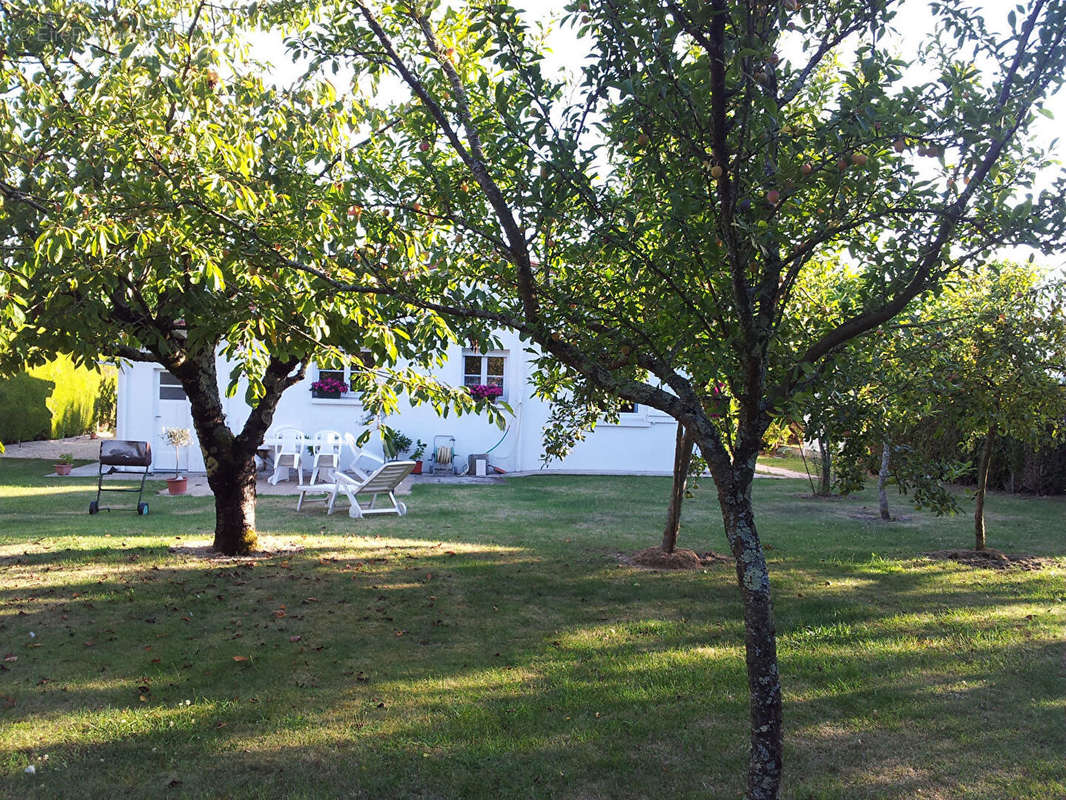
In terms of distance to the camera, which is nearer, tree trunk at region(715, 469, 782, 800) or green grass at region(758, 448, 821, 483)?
tree trunk at region(715, 469, 782, 800)

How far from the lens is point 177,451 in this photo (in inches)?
649

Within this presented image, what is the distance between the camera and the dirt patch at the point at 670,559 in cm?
792

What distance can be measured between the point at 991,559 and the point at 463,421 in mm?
11304

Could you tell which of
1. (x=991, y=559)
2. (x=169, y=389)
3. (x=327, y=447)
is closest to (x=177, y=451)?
(x=169, y=389)

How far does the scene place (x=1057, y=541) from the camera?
399 inches

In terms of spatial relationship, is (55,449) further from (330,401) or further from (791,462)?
(791,462)

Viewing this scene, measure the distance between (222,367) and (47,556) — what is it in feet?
28.7

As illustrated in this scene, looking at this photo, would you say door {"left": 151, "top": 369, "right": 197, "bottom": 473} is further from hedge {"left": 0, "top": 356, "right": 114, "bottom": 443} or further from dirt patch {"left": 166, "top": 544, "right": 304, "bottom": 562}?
dirt patch {"left": 166, "top": 544, "right": 304, "bottom": 562}

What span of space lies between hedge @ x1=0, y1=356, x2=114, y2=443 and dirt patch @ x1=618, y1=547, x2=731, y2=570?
1645cm

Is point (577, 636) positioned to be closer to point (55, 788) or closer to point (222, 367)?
point (55, 788)

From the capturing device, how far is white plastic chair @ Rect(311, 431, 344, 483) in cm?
1524

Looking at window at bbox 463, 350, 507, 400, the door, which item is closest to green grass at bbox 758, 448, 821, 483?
window at bbox 463, 350, 507, 400

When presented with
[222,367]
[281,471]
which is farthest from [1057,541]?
[222,367]

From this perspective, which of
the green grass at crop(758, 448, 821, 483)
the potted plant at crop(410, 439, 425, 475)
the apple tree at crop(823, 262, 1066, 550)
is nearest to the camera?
the apple tree at crop(823, 262, 1066, 550)
